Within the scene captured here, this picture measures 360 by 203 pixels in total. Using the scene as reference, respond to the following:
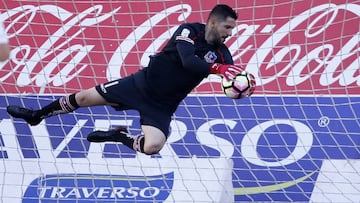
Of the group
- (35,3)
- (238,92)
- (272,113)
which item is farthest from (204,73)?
(35,3)

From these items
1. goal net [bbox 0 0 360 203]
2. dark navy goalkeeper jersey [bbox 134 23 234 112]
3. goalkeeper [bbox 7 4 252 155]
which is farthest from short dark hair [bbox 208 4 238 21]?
goal net [bbox 0 0 360 203]

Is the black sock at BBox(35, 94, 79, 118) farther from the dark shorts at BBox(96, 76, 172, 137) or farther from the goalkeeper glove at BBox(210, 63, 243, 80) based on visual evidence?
the goalkeeper glove at BBox(210, 63, 243, 80)

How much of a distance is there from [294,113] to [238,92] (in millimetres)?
1555

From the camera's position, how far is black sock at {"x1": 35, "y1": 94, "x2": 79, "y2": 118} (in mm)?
5395

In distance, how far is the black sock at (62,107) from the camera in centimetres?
539

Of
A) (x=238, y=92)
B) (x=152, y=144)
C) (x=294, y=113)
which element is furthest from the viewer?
(x=294, y=113)

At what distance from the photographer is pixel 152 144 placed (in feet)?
17.1

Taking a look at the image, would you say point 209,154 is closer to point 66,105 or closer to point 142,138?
point 142,138

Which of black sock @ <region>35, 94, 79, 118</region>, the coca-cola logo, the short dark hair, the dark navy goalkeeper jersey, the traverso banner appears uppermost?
the short dark hair

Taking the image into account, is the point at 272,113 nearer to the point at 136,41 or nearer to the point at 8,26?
the point at 136,41

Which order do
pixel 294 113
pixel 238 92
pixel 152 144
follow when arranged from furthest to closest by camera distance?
pixel 294 113
pixel 152 144
pixel 238 92

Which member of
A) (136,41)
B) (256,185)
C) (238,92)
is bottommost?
(256,185)

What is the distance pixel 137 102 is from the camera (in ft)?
17.4

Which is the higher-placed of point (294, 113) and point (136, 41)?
point (136, 41)
